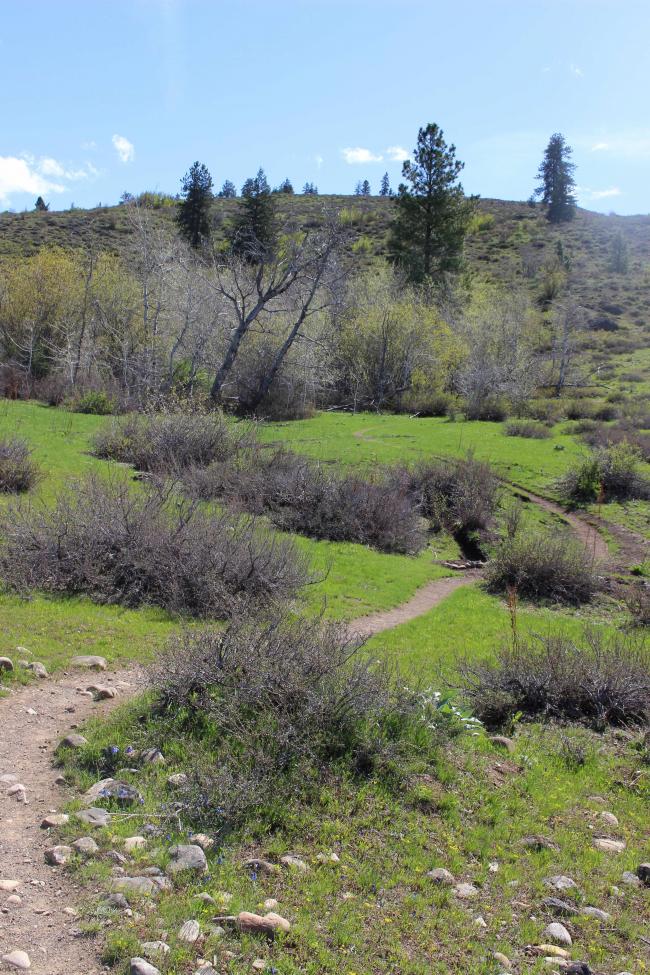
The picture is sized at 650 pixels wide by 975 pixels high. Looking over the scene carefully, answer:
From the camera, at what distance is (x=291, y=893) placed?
4.63 metres

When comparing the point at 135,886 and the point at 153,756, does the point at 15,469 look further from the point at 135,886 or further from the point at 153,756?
the point at 135,886

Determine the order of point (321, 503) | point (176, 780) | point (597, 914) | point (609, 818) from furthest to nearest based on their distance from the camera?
point (321, 503)
point (609, 818)
point (176, 780)
point (597, 914)

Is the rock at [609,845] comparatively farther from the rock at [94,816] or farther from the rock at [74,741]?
the rock at [74,741]

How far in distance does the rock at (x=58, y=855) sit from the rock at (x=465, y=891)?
248cm

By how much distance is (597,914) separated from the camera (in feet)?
15.6

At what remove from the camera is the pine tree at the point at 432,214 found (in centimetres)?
4981

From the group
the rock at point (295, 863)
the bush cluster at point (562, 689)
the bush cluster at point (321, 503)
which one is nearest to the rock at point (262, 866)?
the rock at point (295, 863)

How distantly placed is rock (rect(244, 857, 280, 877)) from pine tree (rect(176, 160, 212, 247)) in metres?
58.9

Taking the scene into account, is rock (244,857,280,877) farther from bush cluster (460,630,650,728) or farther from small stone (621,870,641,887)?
bush cluster (460,630,650,728)

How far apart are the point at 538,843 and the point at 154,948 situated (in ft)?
9.66

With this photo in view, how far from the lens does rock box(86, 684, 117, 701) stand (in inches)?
292

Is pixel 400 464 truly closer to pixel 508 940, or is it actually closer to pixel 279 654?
pixel 279 654

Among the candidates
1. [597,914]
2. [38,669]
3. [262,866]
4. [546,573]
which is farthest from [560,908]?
[546,573]

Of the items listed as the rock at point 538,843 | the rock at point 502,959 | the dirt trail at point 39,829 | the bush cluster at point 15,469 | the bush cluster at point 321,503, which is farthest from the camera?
the bush cluster at point 321,503
